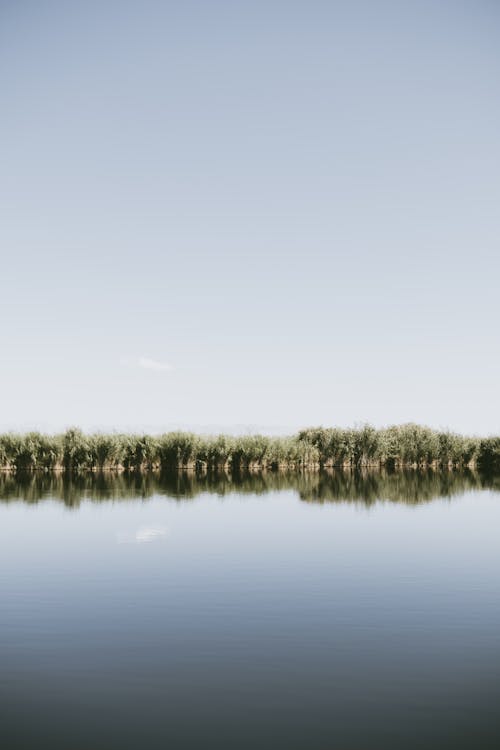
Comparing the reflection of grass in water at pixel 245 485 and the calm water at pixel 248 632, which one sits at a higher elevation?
the reflection of grass in water at pixel 245 485

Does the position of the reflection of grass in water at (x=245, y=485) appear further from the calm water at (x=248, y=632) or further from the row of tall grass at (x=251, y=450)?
the calm water at (x=248, y=632)

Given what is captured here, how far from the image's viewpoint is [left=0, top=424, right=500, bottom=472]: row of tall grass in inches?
1687

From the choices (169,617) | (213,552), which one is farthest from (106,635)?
(213,552)

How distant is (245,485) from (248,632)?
23432 mm

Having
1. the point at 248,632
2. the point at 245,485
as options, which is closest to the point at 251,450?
the point at 245,485

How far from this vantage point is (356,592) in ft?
41.5

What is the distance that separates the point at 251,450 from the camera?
4572 cm

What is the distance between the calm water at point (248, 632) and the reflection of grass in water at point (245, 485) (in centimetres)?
579

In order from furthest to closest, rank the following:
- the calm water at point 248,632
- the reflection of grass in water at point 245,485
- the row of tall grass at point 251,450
→ the row of tall grass at point 251,450
the reflection of grass in water at point 245,485
the calm water at point 248,632

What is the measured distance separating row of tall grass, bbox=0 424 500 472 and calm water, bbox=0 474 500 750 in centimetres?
2150

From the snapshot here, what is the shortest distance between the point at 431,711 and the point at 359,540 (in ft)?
36.3

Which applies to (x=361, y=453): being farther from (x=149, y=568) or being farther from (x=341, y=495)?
(x=149, y=568)

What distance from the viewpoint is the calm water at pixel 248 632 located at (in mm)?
7000

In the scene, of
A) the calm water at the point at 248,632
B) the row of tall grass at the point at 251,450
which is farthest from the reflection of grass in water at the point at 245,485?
the calm water at the point at 248,632
